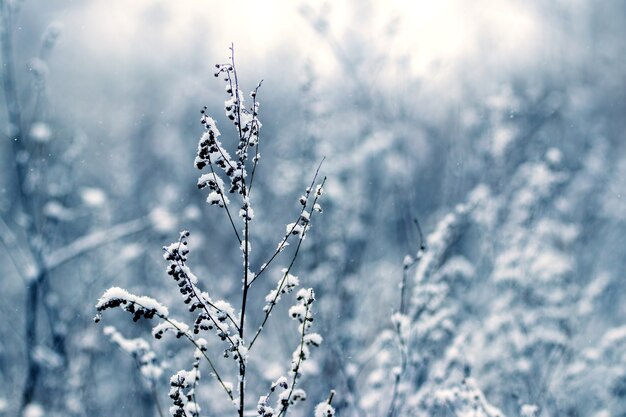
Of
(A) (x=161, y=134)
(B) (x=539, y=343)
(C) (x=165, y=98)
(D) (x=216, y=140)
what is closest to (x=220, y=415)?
(B) (x=539, y=343)

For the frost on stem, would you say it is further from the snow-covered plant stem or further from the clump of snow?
the clump of snow

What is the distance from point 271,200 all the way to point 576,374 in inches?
231

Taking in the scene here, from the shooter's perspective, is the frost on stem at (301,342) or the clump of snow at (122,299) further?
the frost on stem at (301,342)

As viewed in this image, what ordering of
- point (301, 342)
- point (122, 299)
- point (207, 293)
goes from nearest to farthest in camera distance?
point (122, 299), point (207, 293), point (301, 342)

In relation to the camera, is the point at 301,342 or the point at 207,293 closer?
the point at 207,293

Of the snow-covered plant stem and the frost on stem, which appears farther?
the frost on stem

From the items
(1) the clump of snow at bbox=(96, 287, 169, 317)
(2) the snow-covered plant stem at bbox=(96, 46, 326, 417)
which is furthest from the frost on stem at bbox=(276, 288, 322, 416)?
(1) the clump of snow at bbox=(96, 287, 169, 317)

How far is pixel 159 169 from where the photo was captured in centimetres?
1323

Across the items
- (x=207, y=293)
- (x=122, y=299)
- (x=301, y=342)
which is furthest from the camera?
(x=301, y=342)

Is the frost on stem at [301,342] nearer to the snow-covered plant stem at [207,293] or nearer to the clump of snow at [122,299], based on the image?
the snow-covered plant stem at [207,293]

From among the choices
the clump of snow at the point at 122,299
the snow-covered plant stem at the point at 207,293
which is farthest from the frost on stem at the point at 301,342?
the clump of snow at the point at 122,299

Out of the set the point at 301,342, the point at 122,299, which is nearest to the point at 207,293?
the point at 122,299

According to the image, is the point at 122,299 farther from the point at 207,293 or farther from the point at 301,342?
the point at 301,342

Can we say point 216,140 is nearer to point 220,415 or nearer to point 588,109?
point 220,415
